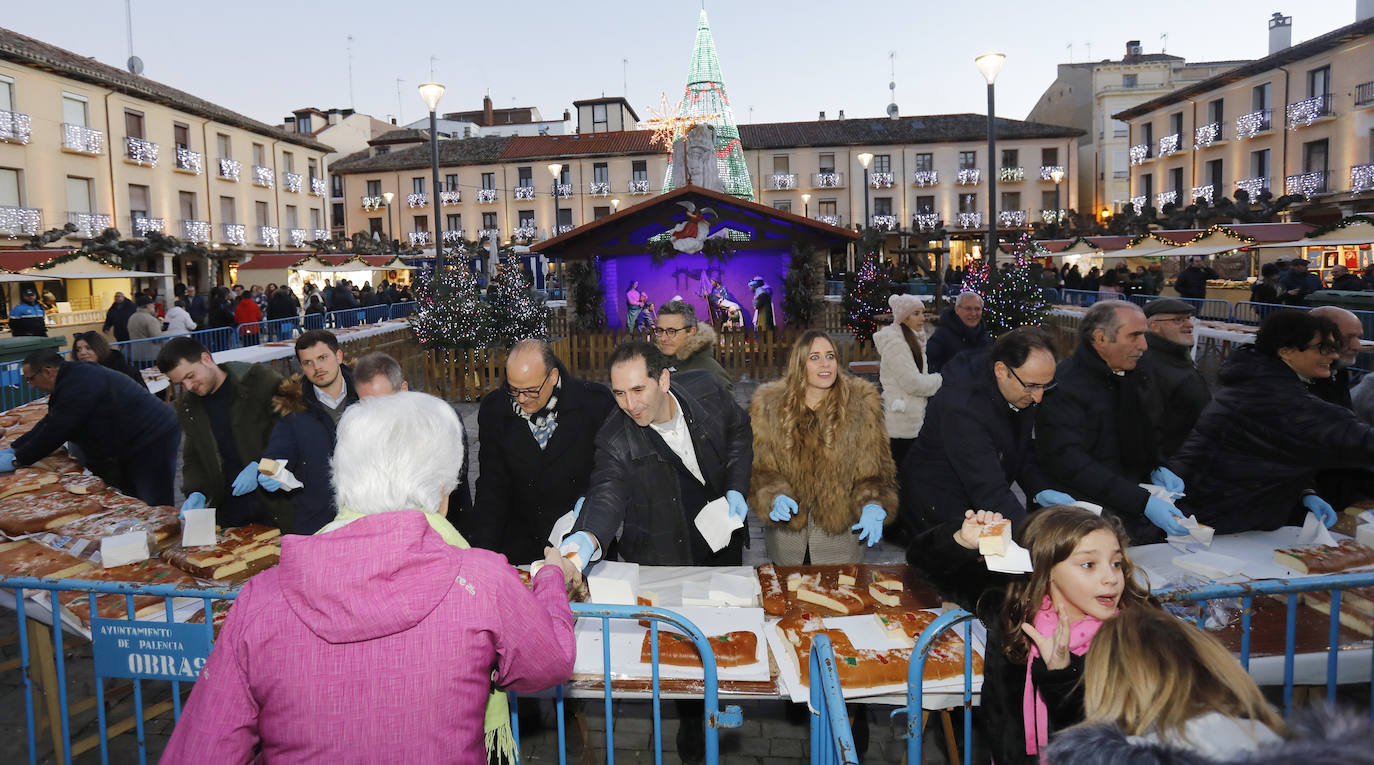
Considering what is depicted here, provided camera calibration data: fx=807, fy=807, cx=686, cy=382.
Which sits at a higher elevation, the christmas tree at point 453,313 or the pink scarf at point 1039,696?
the christmas tree at point 453,313

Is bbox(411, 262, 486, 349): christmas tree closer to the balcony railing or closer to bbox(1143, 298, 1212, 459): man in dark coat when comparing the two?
bbox(1143, 298, 1212, 459): man in dark coat

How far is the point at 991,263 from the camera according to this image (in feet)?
42.0

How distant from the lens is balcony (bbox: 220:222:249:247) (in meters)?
33.7

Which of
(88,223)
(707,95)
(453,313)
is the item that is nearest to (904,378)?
(453,313)

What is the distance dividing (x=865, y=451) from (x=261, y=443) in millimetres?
3597

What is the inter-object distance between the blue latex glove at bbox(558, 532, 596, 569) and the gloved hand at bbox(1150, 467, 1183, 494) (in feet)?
10.2

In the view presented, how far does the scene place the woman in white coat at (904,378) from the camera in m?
6.28

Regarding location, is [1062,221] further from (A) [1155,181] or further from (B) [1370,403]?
(B) [1370,403]

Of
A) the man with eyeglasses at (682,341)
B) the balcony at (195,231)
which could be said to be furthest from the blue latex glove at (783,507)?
the balcony at (195,231)

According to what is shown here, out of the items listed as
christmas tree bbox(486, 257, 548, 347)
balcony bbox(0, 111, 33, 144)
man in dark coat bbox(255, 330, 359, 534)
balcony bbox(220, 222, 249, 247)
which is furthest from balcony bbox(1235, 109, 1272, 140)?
balcony bbox(0, 111, 33, 144)

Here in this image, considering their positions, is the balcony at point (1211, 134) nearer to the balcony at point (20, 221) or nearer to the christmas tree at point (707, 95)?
the christmas tree at point (707, 95)

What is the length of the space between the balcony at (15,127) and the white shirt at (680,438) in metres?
29.2

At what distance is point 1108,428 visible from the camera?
426 cm

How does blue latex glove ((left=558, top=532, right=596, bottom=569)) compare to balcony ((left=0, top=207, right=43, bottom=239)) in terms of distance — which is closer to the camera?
blue latex glove ((left=558, top=532, right=596, bottom=569))
